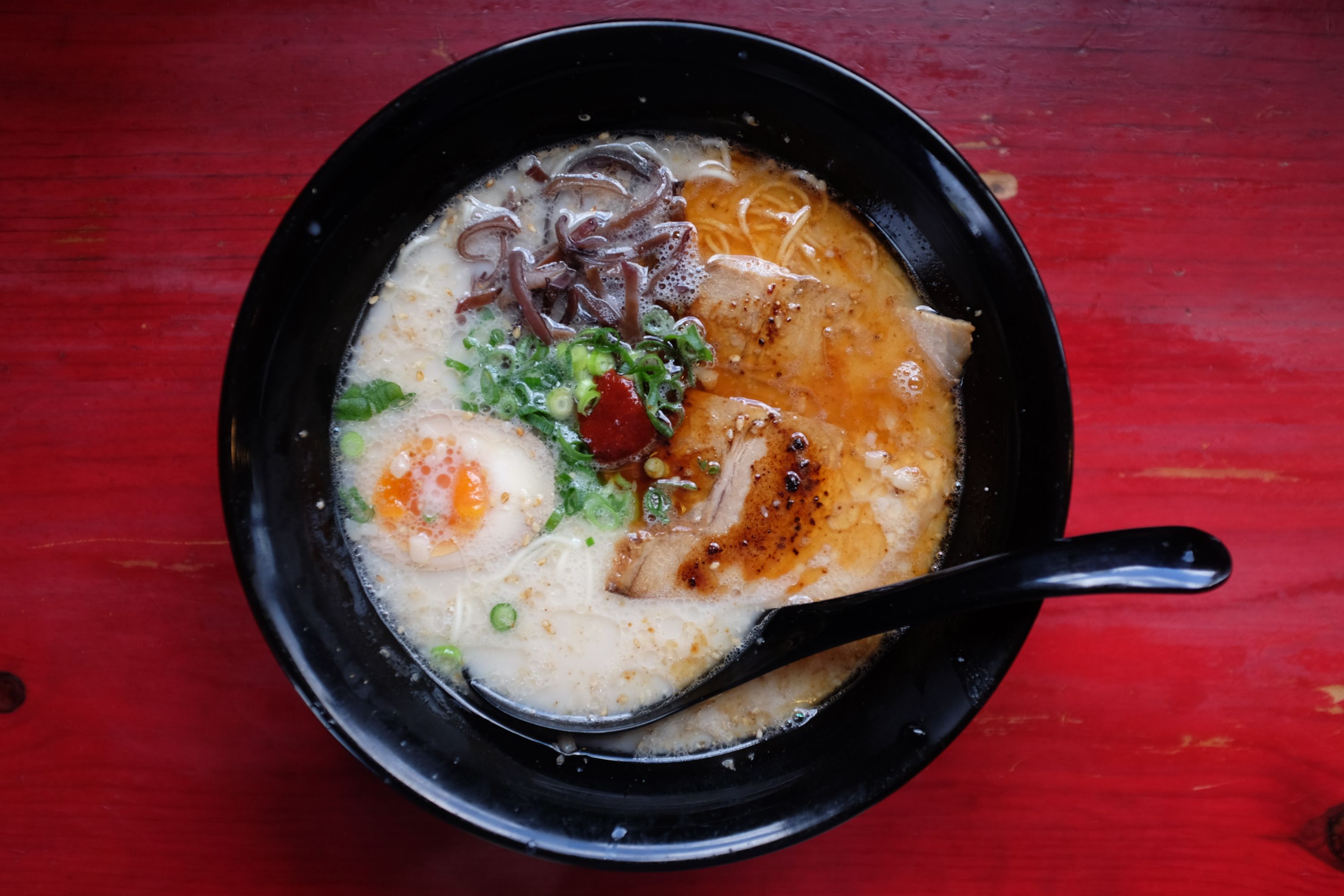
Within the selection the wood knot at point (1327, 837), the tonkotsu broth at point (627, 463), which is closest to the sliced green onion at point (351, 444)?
the tonkotsu broth at point (627, 463)

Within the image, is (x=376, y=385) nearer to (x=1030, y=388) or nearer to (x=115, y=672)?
(x=115, y=672)

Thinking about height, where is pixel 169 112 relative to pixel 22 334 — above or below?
above

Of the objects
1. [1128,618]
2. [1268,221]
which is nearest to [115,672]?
[1128,618]

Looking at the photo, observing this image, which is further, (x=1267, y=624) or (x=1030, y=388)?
(x=1267, y=624)

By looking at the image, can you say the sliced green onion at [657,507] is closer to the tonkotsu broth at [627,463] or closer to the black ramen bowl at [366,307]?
the tonkotsu broth at [627,463]

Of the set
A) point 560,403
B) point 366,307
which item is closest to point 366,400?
point 366,307

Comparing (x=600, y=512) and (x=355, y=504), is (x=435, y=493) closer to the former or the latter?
(x=355, y=504)
